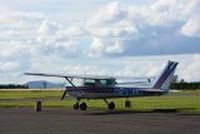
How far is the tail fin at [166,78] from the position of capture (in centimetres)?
4491

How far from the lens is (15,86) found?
194750 mm

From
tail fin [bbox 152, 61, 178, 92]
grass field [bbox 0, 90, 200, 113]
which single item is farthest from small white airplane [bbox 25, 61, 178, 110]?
grass field [bbox 0, 90, 200, 113]

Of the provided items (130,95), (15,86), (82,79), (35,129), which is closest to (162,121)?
(35,129)

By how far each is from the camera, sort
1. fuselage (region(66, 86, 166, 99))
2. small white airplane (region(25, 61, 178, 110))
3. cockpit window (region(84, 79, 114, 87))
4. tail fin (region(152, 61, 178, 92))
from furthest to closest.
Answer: cockpit window (region(84, 79, 114, 87)) < tail fin (region(152, 61, 178, 92)) < small white airplane (region(25, 61, 178, 110)) < fuselage (region(66, 86, 166, 99))

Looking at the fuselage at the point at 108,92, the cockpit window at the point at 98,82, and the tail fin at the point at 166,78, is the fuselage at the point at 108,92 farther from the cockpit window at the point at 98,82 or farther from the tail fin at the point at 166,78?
the tail fin at the point at 166,78

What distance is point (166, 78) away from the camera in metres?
45.2

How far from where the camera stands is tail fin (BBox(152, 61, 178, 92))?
147 ft

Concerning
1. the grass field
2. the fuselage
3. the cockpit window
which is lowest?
the grass field

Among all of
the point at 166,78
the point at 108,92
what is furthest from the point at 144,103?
the point at 108,92

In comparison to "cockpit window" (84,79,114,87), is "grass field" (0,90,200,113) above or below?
below

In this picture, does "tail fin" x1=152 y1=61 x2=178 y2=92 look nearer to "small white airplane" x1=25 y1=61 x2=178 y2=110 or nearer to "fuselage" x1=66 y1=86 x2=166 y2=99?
"small white airplane" x1=25 y1=61 x2=178 y2=110

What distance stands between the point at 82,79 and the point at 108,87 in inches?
101

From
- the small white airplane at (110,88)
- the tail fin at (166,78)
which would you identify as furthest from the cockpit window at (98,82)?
the tail fin at (166,78)

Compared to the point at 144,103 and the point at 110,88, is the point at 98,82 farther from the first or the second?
the point at 144,103
